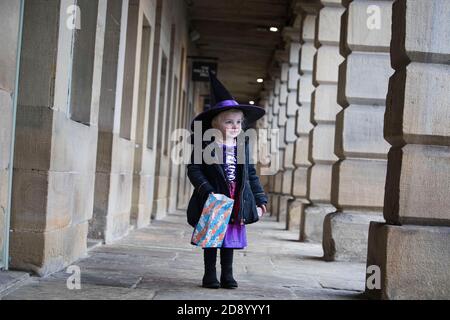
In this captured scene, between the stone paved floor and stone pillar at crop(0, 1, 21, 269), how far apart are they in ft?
1.68

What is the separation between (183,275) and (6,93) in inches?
81.6

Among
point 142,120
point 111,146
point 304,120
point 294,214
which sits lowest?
point 294,214

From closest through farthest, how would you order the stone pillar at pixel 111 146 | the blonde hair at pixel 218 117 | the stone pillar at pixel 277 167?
the blonde hair at pixel 218 117, the stone pillar at pixel 111 146, the stone pillar at pixel 277 167

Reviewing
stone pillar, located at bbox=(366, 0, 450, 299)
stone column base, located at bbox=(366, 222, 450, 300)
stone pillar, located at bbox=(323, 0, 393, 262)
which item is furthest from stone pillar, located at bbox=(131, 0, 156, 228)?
stone column base, located at bbox=(366, 222, 450, 300)

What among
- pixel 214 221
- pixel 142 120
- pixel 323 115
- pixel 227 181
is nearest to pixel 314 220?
pixel 323 115

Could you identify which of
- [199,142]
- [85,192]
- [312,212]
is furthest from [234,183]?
[312,212]

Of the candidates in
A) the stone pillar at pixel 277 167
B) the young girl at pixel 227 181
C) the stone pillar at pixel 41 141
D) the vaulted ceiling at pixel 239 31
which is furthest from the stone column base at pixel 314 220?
the vaulted ceiling at pixel 239 31

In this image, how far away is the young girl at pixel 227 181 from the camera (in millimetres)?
4965

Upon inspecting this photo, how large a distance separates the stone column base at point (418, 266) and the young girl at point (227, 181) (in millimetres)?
1003

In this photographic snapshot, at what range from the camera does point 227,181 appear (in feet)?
16.4

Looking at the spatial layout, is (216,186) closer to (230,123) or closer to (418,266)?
(230,123)

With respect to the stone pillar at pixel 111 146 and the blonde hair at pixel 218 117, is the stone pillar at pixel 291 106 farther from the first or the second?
the blonde hair at pixel 218 117

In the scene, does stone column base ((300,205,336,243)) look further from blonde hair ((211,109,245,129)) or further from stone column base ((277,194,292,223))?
stone column base ((277,194,292,223))

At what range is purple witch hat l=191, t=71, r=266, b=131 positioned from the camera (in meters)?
4.93
